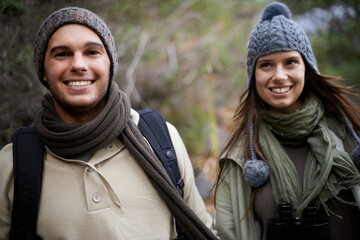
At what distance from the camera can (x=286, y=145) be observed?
250 centimetres

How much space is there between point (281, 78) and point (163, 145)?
0.97m

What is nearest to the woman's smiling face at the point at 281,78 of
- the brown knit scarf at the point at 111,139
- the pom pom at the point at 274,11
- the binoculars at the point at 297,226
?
the pom pom at the point at 274,11

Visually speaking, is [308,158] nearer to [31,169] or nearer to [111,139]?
[111,139]

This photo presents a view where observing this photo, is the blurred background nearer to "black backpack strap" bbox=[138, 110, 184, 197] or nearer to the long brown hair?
the long brown hair

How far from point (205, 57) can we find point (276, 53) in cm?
531

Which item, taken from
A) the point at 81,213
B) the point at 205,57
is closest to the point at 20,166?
the point at 81,213

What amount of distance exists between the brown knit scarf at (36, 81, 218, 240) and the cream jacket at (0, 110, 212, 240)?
7 centimetres

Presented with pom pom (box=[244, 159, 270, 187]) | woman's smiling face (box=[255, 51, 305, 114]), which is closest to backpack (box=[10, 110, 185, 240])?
pom pom (box=[244, 159, 270, 187])

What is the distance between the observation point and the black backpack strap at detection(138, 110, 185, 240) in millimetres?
2309

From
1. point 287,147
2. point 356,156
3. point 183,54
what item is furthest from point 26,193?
point 183,54

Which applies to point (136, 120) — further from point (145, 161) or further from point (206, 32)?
point (206, 32)

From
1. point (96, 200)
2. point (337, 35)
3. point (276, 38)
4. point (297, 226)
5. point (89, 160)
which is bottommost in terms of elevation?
point (297, 226)

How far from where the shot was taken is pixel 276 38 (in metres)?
2.37

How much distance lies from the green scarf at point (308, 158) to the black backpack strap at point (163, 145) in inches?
26.6
